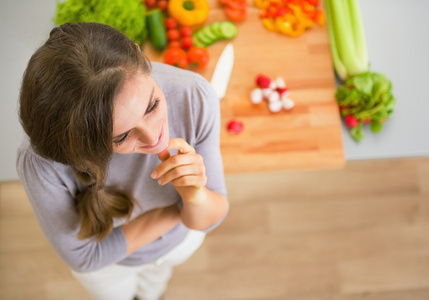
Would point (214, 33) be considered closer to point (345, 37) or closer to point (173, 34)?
point (173, 34)

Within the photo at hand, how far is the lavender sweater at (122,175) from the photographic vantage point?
83 centimetres

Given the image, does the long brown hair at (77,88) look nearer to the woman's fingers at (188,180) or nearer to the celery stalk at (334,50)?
the woman's fingers at (188,180)

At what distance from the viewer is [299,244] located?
6.19 ft

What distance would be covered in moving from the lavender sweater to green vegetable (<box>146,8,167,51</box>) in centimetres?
42

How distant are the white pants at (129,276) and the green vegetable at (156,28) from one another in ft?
2.03

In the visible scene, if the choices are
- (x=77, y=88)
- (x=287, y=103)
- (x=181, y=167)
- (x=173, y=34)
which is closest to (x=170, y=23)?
(x=173, y=34)

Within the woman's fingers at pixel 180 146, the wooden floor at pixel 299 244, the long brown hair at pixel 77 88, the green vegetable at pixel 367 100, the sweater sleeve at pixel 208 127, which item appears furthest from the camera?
the wooden floor at pixel 299 244

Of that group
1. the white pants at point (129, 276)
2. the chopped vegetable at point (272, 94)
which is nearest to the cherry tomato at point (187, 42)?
the chopped vegetable at point (272, 94)

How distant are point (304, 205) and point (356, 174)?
295 millimetres

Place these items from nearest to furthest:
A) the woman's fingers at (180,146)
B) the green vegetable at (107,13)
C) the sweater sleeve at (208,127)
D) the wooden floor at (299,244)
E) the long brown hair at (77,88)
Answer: the long brown hair at (77,88) < the woman's fingers at (180,146) < the sweater sleeve at (208,127) < the green vegetable at (107,13) < the wooden floor at (299,244)

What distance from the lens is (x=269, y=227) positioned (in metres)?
1.91

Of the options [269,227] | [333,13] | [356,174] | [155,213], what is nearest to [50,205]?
[155,213]

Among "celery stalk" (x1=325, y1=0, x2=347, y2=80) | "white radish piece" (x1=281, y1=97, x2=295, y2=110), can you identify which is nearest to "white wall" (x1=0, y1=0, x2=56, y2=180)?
"white radish piece" (x1=281, y1=97, x2=295, y2=110)

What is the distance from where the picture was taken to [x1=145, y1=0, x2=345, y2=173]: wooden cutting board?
130cm
